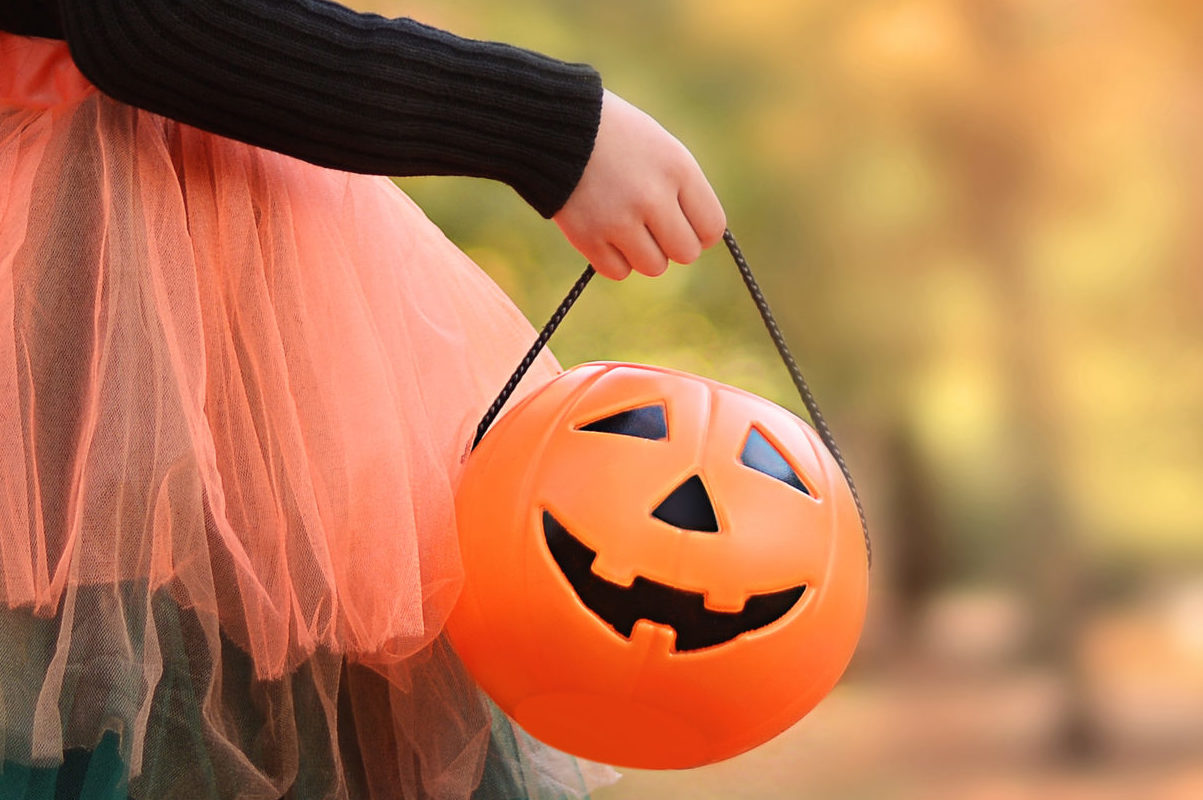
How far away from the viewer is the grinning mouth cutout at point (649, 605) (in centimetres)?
51

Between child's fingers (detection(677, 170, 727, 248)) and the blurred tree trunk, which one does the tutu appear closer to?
child's fingers (detection(677, 170, 727, 248))

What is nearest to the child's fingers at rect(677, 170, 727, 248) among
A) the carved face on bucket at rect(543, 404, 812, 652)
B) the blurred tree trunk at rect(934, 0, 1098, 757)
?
the carved face on bucket at rect(543, 404, 812, 652)

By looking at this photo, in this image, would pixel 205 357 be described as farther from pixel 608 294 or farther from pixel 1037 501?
pixel 1037 501

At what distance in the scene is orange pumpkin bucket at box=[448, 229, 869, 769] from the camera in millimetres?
516

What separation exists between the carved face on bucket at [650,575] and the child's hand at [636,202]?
6 cm

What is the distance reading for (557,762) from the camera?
2.27 ft

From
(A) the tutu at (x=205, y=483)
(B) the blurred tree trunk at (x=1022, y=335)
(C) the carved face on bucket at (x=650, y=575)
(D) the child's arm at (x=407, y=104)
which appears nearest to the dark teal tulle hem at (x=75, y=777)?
(A) the tutu at (x=205, y=483)

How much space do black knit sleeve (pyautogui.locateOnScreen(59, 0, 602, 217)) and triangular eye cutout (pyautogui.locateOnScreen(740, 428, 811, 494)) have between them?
0.14 meters

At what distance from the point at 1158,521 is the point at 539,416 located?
8.16 feet

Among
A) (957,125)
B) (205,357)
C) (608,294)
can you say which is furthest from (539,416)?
(957,125)

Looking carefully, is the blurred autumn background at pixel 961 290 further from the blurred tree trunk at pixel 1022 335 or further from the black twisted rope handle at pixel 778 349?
the black twisted rope handle at pixel 778 349

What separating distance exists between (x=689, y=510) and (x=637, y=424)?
0.17 ft

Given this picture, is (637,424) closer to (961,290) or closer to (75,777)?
(75,777)

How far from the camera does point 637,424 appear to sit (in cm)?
55
